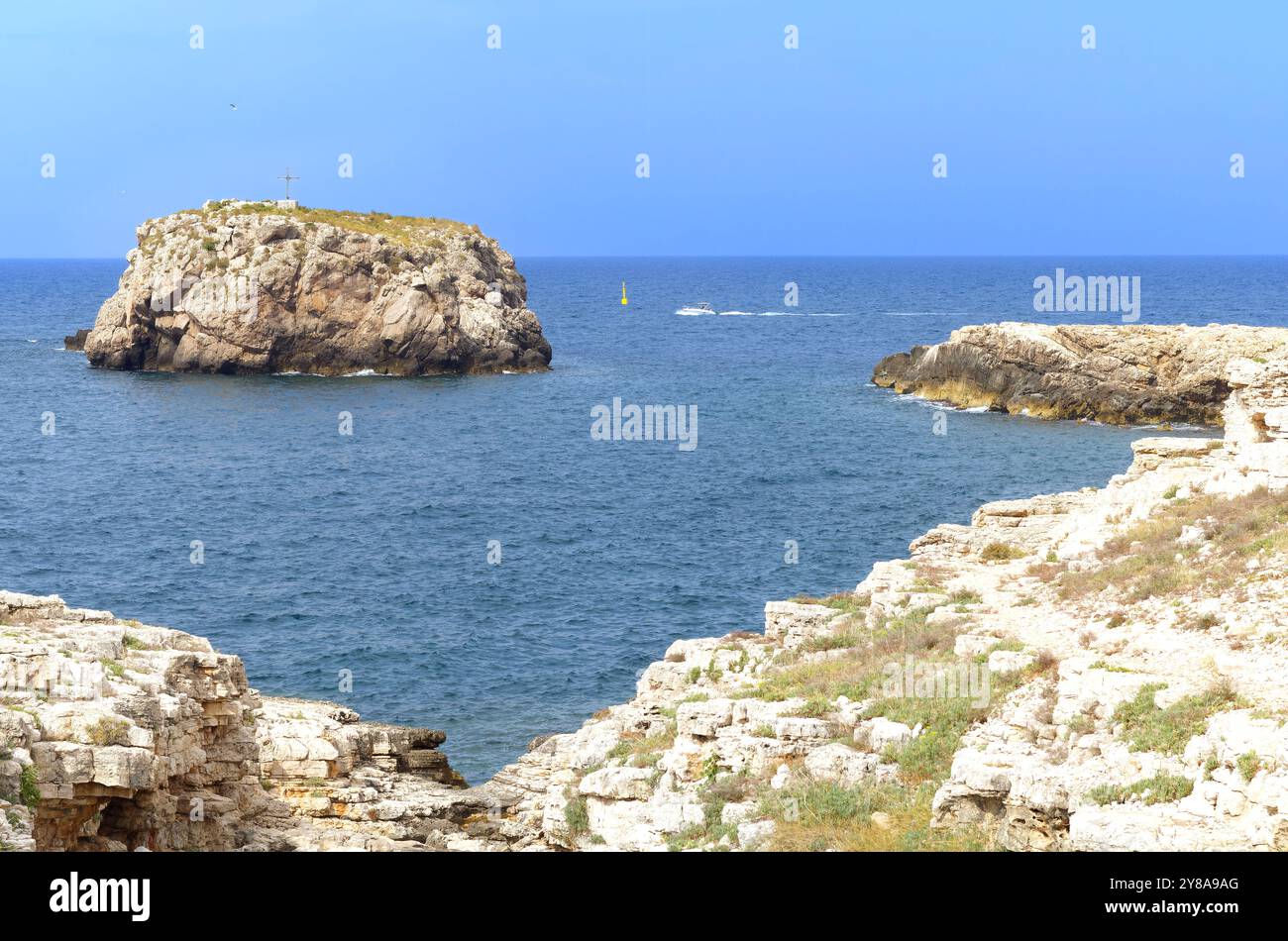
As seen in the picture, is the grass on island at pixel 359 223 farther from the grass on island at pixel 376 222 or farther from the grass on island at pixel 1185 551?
the grass on island at pixel 1185 551

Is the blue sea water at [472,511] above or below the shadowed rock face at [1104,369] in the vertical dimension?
below

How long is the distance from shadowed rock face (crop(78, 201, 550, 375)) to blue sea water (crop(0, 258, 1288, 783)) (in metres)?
3.68

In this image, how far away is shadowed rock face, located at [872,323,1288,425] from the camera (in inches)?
3588

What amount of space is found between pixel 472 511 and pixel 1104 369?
4913 centimetres

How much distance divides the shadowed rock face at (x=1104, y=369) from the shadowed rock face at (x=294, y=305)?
45295 millimetres

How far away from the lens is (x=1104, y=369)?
311 ft

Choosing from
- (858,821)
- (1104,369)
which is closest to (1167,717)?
(858,821)

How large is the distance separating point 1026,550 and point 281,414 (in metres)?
76.7

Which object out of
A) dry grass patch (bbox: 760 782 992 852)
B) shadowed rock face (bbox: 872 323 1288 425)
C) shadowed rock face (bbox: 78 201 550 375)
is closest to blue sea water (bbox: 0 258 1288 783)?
shadowed rock face (bbox: 78 201 550 375)

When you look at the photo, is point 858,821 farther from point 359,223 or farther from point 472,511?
point 359,223

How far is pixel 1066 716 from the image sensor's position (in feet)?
66.4

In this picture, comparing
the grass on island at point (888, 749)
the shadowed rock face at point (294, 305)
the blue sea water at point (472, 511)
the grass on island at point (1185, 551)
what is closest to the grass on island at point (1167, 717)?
the grass on island at point (888, 749)

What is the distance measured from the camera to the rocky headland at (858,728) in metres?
18.2

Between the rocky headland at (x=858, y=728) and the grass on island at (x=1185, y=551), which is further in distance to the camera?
the grass on island at (x=1185, y=551)
